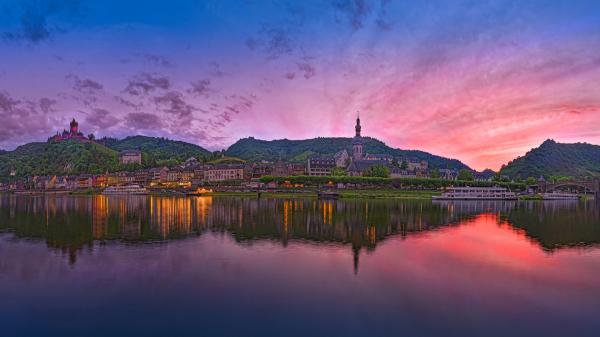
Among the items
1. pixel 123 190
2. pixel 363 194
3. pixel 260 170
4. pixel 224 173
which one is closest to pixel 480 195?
pixel 363 194

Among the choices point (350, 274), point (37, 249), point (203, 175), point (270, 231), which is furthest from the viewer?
point (203, 175)

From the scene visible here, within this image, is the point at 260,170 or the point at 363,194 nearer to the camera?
the point at 363,194

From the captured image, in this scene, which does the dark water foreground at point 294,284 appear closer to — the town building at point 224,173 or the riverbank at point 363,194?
the riverbank at point 363,194

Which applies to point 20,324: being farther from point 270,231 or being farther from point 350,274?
point 270,231

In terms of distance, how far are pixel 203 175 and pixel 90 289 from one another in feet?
589

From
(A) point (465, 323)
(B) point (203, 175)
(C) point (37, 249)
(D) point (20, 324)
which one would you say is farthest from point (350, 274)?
(B) point (203, 175)

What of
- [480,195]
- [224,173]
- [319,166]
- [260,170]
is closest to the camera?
[480,195]

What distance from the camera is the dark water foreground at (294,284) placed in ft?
47.0

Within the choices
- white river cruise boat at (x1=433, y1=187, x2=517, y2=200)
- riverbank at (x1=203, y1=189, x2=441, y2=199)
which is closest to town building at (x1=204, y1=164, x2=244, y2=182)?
riverbank at (x1=203, y1=189, x2=441, y2=199)

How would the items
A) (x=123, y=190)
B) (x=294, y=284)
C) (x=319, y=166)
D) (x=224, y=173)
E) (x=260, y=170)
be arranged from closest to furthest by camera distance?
(x=294, y=284)
(x=123, y=190)
(x=260, y=170)
(x=224, y=173)
(x=319, y=166)

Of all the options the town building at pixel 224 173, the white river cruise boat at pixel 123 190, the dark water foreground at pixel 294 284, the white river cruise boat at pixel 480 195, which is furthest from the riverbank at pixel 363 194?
the dark water foreground at pixel 294 284

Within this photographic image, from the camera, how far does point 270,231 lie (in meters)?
37.9

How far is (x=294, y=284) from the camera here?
19484 millimetres

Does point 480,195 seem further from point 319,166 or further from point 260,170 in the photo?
point 260,170
